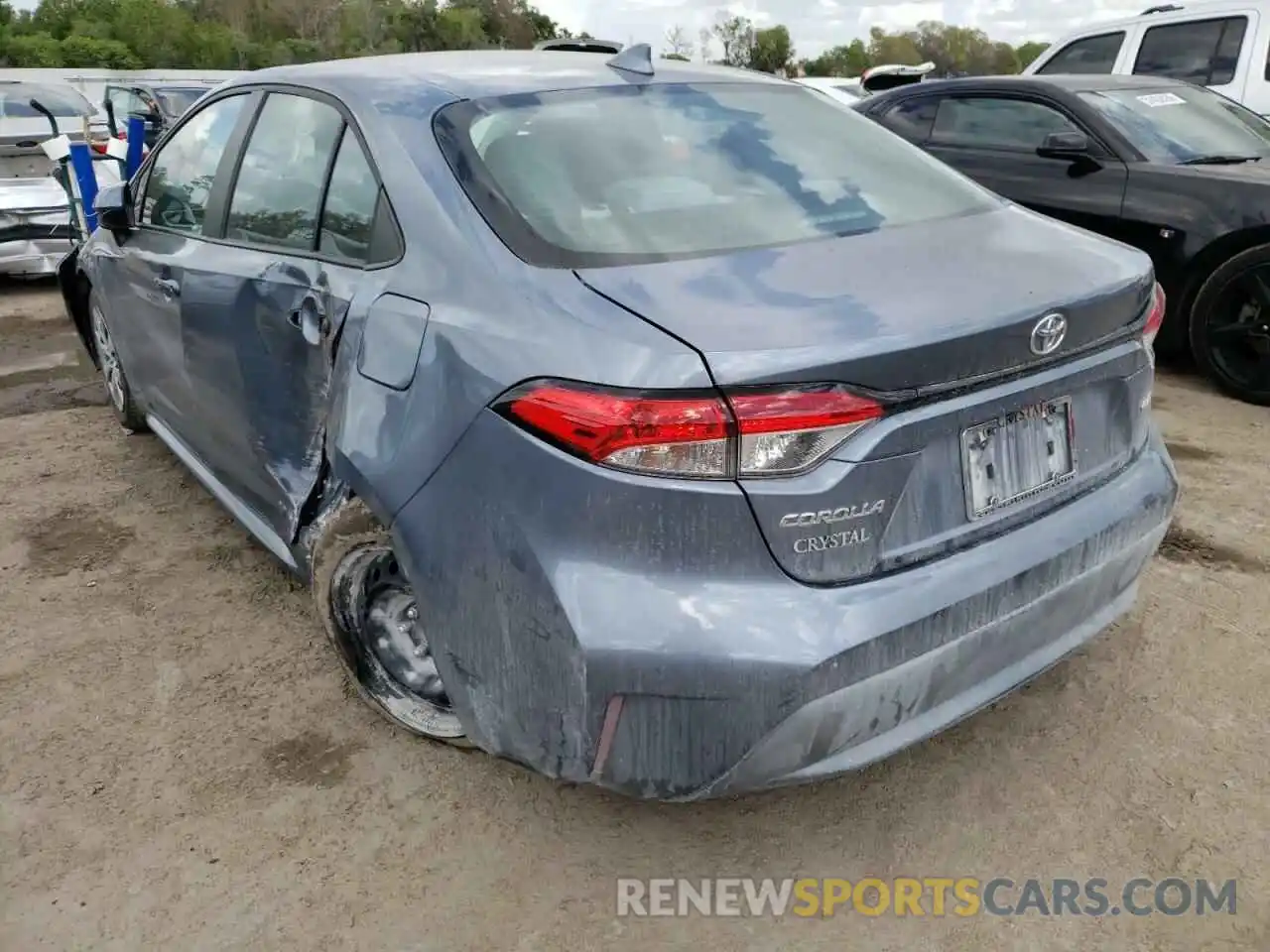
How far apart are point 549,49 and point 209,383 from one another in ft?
4.80

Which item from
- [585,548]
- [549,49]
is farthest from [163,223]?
[585,548]

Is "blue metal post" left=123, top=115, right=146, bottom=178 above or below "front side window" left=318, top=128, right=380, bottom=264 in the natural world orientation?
below

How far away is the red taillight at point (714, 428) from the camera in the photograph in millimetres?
1723

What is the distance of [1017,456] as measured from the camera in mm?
2021

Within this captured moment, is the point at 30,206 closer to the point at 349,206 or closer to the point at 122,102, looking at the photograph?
the point at 122,102

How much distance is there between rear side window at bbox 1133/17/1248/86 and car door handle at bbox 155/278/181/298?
698 centimetres

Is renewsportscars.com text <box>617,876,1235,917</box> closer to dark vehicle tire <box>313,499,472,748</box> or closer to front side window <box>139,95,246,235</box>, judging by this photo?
dark vehicle tire <box>313,499,472,748</box>

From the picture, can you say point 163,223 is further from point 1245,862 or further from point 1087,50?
point 1087,50

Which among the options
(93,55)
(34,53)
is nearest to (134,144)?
(34,53)

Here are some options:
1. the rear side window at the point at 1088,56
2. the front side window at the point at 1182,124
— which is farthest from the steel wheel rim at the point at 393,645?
the rear side window at the point at 1088,56

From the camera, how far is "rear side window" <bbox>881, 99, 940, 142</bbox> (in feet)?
21.8

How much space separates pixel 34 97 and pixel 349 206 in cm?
965

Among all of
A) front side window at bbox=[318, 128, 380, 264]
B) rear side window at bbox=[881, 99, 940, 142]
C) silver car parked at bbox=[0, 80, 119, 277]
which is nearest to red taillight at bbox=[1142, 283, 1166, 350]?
front side window at bbox=[318, 128, 380, 264]

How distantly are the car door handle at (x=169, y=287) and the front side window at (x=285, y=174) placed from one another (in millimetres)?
302
